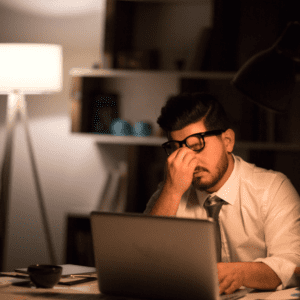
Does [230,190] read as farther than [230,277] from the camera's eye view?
Yes

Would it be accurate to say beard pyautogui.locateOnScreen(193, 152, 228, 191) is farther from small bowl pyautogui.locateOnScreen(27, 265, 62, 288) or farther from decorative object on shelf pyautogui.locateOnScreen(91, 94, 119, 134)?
decorative object on shelf pyautogui.locateOnScreen(91, 94, 119, 134)

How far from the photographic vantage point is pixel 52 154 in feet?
11.0

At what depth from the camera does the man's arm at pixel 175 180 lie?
161 centimetres

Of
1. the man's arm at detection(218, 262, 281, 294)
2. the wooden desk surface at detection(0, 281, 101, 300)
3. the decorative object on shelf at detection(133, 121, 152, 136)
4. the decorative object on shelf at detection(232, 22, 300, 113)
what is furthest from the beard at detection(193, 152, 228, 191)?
the decorative object on shelf at detection(133, 121, 152, 136)

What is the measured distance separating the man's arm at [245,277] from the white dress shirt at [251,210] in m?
0.30

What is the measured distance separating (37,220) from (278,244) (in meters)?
2.27

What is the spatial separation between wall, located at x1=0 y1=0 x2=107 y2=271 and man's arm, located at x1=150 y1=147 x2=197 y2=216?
5.20ft

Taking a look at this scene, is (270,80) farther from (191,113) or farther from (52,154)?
(52,154)

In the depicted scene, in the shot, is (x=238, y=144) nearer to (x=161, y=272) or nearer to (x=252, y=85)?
(x=252, y=85)

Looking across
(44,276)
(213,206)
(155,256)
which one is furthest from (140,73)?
(155,256)

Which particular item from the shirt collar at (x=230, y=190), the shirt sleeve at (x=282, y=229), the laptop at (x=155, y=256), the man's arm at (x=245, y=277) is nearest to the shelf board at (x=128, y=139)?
the shirt collar at (x=230, y=190)

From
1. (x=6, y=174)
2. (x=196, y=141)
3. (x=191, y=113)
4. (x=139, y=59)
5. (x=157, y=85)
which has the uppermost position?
(x=139, y=59)

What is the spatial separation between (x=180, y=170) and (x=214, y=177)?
0.55ft


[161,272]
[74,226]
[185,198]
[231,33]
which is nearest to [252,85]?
[185,198]
